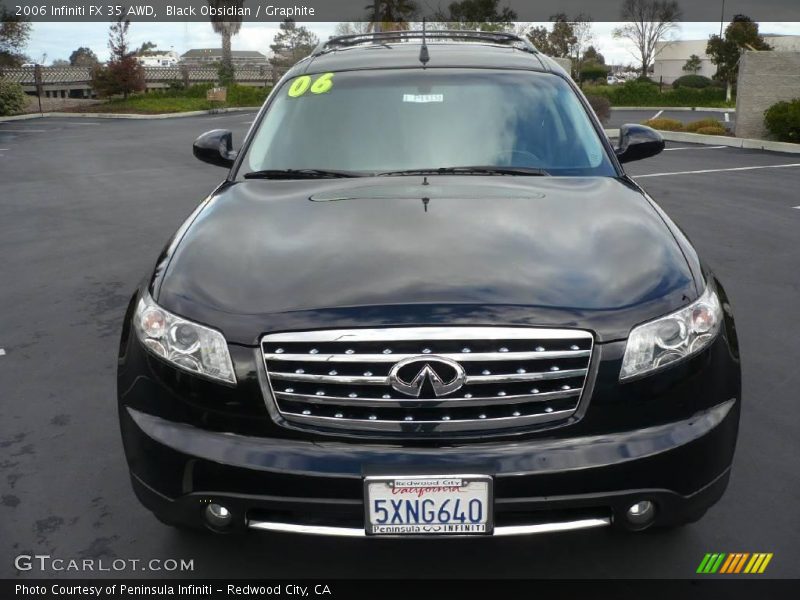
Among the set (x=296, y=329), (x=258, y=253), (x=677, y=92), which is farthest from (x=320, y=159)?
(x=677, y=92)

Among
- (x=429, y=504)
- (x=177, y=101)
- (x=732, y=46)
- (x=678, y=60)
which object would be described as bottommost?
(x=429, y=504)

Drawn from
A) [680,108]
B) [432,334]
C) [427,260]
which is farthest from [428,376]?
[680,108]

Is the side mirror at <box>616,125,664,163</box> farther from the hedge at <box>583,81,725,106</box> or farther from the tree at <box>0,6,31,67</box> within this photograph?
the hedge at <box>583,81,725,106</box>

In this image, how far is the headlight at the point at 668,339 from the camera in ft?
8.11

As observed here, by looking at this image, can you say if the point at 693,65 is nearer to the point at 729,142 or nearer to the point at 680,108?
the point at 680,108

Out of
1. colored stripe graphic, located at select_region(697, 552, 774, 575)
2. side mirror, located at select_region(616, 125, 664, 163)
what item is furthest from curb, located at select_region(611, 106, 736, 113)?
colored stripe graphic, located at select_region(697, 552, 774, 575)

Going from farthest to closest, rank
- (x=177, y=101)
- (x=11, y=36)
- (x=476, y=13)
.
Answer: (x=476, y=13)
(x=177, y=101)
(x=11, y=36)

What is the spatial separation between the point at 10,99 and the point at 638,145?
30.3 m

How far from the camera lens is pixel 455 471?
7.66ft

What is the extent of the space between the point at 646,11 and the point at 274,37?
42597 millimetres

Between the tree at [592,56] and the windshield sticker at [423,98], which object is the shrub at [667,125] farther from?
the tree at [592,56]

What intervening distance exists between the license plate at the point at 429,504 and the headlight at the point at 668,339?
0.55m

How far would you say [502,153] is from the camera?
12.5ft

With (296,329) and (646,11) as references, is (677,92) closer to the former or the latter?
(646,11)
